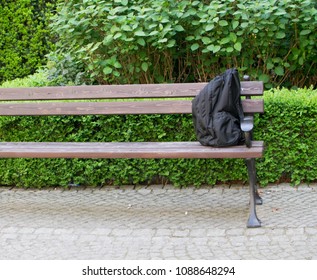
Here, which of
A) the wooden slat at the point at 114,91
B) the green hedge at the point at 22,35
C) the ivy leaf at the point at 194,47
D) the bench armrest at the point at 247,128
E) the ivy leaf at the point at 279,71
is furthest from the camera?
the green hedge at the point at 22,35

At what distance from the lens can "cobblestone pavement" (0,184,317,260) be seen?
17.1ft

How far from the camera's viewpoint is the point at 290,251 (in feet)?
16.7

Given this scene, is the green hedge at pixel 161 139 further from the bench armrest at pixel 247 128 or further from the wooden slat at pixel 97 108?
the bench armrest at pixel 247 128

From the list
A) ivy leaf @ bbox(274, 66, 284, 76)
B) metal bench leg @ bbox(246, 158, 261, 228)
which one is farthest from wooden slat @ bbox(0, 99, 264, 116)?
ivy leaf @ bbox(274, 66, 284, 76)

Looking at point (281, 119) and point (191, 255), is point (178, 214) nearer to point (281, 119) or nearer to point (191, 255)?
point (191, 255)

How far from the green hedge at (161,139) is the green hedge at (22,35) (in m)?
3.28

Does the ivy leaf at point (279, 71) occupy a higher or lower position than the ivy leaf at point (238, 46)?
lower

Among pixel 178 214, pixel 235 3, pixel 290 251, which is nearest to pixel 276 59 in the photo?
pixel 235 3

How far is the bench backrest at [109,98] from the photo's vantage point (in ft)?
20.6

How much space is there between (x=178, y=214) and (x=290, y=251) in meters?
1.24

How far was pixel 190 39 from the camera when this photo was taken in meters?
7.25

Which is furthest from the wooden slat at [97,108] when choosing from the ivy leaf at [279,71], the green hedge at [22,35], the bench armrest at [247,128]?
the green hedge at [22,35]

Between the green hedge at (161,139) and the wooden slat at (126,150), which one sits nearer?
the wooden slat at (126,150)

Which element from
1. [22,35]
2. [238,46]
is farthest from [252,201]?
[22,35]
